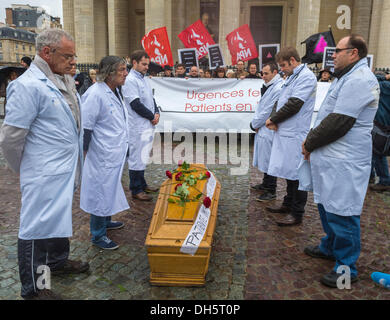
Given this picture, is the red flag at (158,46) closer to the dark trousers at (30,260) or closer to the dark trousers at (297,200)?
the dark trousers at (297,200)

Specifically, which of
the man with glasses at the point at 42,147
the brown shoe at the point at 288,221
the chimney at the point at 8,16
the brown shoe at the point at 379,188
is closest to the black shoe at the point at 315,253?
the brown shoe at the point at 288,221

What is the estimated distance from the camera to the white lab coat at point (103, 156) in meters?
4.05

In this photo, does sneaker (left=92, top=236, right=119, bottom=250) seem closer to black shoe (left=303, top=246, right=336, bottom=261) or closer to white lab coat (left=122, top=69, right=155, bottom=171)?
white lab coat (left=122, top=69, right=155, bottom=171)

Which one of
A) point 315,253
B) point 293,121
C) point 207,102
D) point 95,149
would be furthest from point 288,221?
point 207,102

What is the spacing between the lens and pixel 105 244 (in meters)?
4.34

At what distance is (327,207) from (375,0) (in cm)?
2176

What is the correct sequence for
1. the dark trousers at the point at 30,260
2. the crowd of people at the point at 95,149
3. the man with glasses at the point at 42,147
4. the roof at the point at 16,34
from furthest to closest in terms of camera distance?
1. the roof at the point at 16,34
2. the dark trousers at the point at 30,260
3. the crowd of people at the point at 95,149
4. the man with glasses at the point at 42,147

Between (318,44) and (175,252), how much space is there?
34.3 feet

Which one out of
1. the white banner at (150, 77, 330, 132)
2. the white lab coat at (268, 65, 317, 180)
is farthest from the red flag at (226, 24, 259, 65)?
the white lab coat at (268, 65, 317, 180)

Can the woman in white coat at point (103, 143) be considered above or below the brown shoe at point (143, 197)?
above

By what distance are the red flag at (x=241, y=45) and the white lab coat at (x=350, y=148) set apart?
8979mm

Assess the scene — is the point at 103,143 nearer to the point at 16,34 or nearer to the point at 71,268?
the point at 71,268

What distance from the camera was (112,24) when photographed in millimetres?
23531
